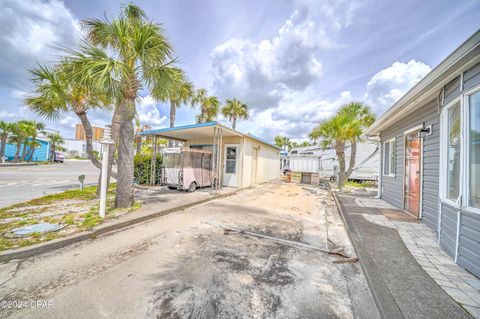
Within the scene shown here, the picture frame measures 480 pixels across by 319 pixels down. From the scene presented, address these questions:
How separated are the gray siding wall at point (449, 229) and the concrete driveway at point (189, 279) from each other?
142cm

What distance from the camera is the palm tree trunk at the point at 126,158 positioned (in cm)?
490

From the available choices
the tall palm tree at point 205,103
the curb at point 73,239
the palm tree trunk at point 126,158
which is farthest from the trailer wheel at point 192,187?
the tall palm tree at point 205,103

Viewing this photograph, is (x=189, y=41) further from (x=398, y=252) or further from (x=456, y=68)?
(x=398, y=252)

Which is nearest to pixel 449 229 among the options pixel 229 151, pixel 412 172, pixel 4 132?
pixel 412 172

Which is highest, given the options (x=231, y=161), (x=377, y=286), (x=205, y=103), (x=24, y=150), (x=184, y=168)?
(x=205, y=103)

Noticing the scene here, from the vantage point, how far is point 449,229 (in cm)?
289

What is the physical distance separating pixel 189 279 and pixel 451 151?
460 cm

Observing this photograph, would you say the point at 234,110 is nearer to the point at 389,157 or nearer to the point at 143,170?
the point at 143,170

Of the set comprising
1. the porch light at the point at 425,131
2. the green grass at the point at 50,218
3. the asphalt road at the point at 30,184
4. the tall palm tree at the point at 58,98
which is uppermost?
the tall palm tree at the point at 58,98

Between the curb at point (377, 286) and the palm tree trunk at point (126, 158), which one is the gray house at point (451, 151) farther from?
the palm tree trunk at point (126, 158)

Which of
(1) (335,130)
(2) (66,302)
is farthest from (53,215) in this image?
(1) (335,130)

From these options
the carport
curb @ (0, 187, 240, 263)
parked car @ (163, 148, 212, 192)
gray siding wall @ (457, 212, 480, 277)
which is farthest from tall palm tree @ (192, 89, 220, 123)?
gray siding wall @ (457, 212, 480, 277)

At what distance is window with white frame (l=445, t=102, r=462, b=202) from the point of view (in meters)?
2.77

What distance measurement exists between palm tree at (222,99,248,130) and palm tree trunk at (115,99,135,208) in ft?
48.0
